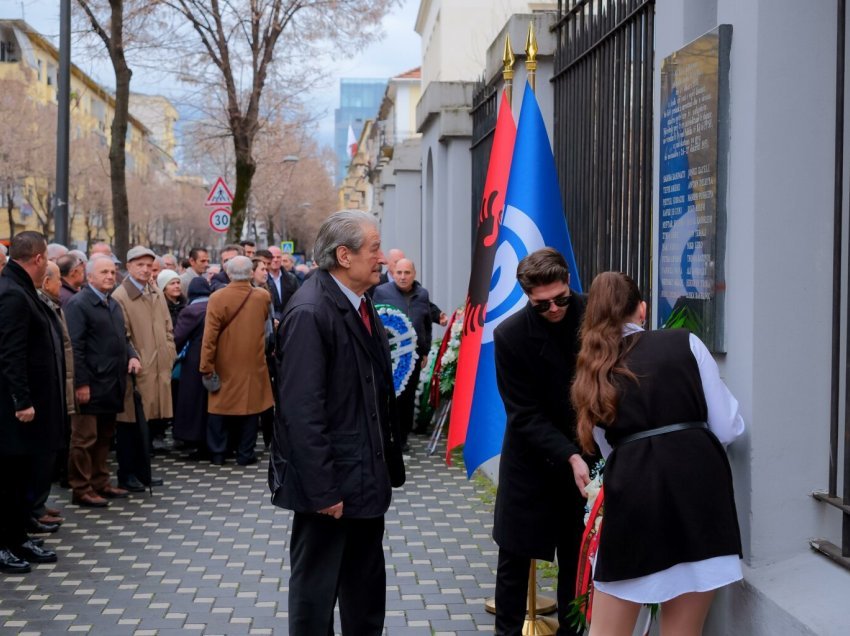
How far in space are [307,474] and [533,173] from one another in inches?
104

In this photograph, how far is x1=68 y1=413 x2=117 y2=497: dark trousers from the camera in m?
8.83

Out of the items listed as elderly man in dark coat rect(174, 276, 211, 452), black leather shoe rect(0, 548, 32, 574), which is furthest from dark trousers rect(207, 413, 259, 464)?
black leather shoe rect(0, 548, 32, 574)

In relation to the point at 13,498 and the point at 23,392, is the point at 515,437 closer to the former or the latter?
the point at 23,392

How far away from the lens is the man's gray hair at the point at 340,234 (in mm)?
4609

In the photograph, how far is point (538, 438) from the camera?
15.8ft

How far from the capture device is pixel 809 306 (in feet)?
13.8

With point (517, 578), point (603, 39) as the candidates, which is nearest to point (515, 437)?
point (517, 578)

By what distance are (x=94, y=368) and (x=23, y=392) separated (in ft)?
6.30

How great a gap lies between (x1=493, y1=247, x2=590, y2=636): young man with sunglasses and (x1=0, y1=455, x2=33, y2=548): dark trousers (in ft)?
11.3

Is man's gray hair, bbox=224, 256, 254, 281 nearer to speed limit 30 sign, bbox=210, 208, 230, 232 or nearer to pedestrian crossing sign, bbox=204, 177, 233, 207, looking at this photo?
pedestrian crossing sign, bbox=204, 177, 233, 207

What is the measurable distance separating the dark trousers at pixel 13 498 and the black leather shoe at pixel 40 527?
2.40 ft

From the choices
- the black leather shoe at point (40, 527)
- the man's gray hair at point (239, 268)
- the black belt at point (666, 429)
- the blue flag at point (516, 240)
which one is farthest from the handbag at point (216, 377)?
the black belt at point (666, 429)

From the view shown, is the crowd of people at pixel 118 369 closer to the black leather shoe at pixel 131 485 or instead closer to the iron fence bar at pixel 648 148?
the black leather shoe at pixel 131 485

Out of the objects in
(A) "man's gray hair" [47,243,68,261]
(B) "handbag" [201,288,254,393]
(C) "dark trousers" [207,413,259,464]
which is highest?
(A) "man's gray hair" [47,243,68,261]
